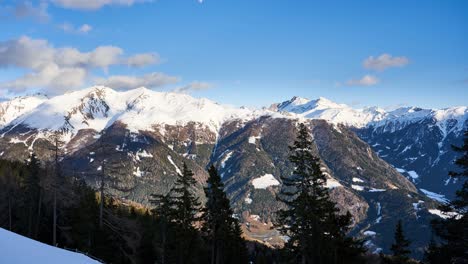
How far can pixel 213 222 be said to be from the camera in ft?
148

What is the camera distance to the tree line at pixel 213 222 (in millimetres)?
34375

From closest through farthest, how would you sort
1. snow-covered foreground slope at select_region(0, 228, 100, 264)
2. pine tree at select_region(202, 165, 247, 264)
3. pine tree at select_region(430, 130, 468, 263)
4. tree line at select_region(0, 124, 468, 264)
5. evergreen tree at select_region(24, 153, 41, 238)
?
snow-covered foreground slope at select_region(0, 228, 100, 264)
pine tree at select_region(430, 130, 468, 263)
tree line at select_region(0, 124, 468, 264)
pine tree at select_region(202, 165, 247, 264)
evergreen tree at select_region(24, 153, 41, 238)

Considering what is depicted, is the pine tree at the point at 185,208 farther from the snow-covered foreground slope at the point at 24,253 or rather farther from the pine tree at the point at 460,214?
the pine tree at the point at 460,214

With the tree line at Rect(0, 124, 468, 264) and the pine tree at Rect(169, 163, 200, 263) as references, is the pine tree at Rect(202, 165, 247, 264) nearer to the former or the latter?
the tree line at Rect(0, 124, 468, 264)

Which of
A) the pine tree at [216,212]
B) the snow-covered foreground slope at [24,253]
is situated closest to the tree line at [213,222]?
the pine tree at [216,212]

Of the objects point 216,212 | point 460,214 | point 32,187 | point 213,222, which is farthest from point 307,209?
point 32,187

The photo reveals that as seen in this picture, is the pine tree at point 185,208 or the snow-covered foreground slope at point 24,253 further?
the pine tree at point 185,208

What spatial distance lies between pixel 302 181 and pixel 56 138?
24936 millimetres

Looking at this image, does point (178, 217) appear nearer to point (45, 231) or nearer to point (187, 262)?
point (187, 262)

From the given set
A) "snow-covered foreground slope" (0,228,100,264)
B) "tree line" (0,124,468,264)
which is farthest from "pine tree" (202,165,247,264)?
"snow-covered foreground slope" (0,228,100,264)

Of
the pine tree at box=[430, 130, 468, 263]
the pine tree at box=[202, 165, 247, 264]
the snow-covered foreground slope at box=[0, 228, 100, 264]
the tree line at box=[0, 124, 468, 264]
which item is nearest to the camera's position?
the snow-covered foreground slope at box=[0, 228, 100, 264]

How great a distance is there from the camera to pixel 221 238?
151ft

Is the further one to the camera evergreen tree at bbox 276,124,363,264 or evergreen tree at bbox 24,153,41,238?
evergreen tree at bbox 24,153,41,238

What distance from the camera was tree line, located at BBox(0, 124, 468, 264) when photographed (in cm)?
3438
